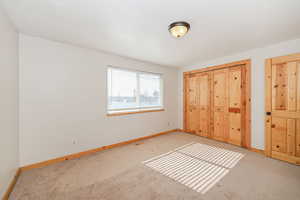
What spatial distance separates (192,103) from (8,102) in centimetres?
437

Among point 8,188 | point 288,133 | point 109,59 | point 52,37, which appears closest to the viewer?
point 8,188

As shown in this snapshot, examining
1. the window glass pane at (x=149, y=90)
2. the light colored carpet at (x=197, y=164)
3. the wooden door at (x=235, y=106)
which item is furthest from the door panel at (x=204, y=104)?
the window glass pane at (x=149, y=90)

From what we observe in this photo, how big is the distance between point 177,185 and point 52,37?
3.31 meters

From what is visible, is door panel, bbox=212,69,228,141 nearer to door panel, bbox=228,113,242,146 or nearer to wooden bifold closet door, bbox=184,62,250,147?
wooden bifold closet door, bbox=184,62,250,147

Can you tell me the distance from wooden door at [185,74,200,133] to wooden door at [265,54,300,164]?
1.79 metres

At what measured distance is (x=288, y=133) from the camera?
2.49 m

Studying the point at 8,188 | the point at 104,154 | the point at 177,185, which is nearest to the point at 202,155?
the point at 177,185

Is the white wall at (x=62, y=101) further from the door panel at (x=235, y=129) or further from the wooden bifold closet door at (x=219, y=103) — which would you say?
the door panel at (x=235, y=129)

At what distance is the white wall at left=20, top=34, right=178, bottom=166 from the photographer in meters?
2.25

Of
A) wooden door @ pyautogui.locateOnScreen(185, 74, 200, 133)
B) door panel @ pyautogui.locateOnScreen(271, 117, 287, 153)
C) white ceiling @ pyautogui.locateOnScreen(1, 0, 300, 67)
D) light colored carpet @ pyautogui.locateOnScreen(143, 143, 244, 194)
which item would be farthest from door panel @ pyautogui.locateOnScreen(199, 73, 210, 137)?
door panel @ pyautogui.locateOnScreen(271, 117, 287, 153)

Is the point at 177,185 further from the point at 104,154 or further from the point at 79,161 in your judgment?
the point at 79,161

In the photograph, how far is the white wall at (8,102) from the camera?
5.10 ft

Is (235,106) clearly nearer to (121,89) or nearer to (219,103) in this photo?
(219,103)

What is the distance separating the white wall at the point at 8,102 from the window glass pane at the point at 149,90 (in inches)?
106
